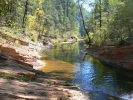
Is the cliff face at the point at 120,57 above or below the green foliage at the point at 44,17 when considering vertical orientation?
below

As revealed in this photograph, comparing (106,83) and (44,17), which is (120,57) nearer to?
(106,83)

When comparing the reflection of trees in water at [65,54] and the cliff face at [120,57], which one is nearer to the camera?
the cliff face at [120,57]

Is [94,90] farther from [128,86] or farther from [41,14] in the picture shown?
[41,14]

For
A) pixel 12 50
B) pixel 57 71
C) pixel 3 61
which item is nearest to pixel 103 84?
pixel 57 71

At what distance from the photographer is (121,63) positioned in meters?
27.8

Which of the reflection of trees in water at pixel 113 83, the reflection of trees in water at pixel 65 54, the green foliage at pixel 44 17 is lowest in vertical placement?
the reflection of trees in water at pixel 113 83

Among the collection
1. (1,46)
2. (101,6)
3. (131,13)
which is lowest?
(1,46)

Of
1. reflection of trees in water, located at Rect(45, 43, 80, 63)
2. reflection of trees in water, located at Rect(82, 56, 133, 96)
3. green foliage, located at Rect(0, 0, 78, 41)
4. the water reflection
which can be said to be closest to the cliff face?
reflection of trees in water, located at Rect(82, 56, 133, 96)

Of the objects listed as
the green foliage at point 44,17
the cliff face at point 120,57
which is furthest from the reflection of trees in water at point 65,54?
the green foliage at point 44,17

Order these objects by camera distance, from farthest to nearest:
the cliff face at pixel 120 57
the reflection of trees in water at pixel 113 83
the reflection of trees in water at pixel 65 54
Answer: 1. the reflection of trees in water at pixel 65 54
2. the cliff face at pixel 120 57
3. the reflection of trees in water at pixel 113 83

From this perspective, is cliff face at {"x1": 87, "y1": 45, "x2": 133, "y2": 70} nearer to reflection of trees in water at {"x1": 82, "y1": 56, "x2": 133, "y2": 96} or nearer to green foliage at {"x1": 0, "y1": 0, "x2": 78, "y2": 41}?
reflection of trees in water at {"x1": 82, "y1": 56, "x2": 133, "y2": 96}

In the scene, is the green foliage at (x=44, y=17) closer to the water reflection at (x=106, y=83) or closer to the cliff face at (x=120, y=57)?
the cliff face at (x=120, y=57)

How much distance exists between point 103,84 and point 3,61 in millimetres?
9059

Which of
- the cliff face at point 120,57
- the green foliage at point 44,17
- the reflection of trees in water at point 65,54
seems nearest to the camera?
the cliff face at point 120,57
